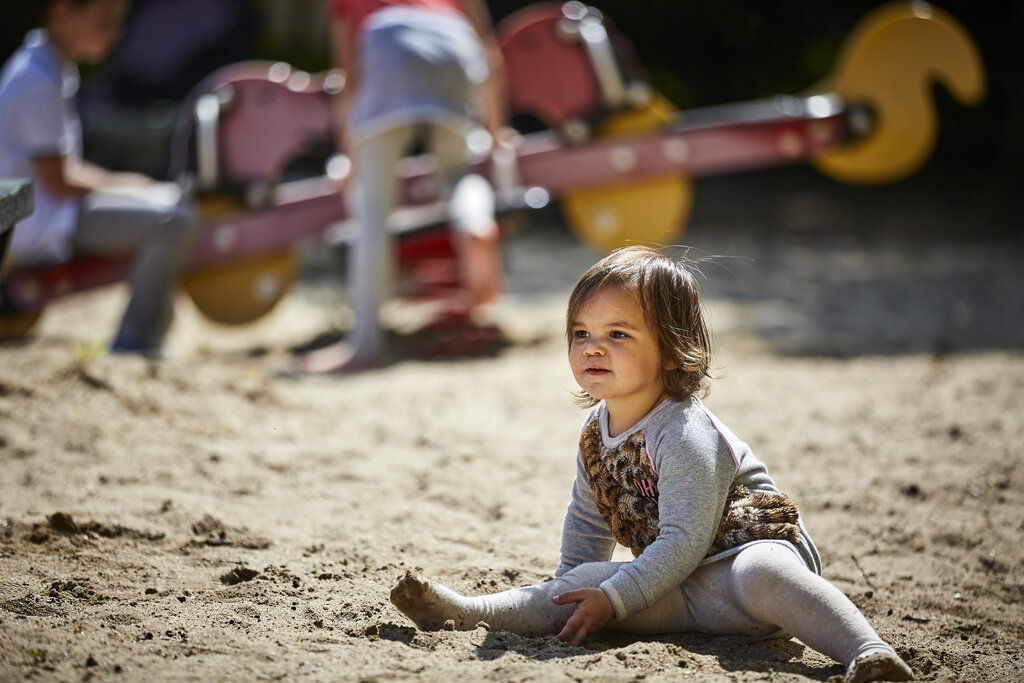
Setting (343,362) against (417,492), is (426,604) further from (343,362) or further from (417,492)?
(343,362)

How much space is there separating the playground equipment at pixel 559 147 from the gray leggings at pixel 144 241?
18cm

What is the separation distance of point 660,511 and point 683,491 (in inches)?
2.2

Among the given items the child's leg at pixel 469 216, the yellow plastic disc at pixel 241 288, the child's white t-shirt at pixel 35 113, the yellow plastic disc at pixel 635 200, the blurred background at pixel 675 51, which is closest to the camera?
the child's white t-shirt at pixel 35 113

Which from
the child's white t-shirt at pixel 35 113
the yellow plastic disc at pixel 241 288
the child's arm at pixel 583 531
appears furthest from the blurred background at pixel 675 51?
the child's arm at pixel 583 531

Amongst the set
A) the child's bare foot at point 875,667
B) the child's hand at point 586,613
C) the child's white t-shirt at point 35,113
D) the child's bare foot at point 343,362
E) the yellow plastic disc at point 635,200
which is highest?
the child's white t-shirt at point 35,113

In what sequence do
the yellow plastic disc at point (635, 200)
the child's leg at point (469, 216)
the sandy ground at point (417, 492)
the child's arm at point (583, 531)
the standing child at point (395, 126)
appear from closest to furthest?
the sandy ground at point (417, 492)
the child's arm at point (583, 531)
the standing child at point (395, 126)
the child's leg at point (469, 216)
the yellow plastic disc at point (635, 200)

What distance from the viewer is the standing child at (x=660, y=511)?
5.68ft

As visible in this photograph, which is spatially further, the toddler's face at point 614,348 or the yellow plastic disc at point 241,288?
the yellow plastic disc at point 241,288

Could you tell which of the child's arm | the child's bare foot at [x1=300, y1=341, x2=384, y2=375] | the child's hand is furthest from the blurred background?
the child's hand

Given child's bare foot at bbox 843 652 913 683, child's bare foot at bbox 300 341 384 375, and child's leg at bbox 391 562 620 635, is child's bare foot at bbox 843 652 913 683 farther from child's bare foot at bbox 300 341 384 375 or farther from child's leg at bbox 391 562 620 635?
child's bare foot at bbox 300 341 384 375

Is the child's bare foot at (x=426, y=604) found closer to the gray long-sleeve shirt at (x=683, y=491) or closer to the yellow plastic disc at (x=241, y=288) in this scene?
the gray long-sleeve shirt at (x=683, y=491)

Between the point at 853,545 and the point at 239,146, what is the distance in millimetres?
2988

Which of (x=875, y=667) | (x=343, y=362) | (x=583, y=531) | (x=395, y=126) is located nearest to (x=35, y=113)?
(x=395, y=126)

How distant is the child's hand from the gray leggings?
8.85ft
